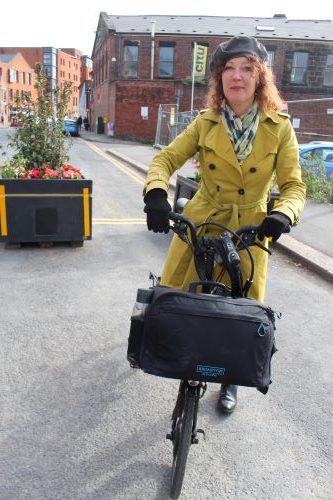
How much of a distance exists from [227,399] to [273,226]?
154cm

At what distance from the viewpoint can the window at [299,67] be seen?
108ft

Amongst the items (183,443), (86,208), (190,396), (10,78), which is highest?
(10,78)

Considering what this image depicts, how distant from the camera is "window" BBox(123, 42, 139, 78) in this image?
34.2m

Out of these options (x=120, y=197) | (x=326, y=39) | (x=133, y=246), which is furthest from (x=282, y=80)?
(x=133, y=246)

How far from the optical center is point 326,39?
105 feet

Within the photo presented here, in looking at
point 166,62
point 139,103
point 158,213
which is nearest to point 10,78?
point 139,103

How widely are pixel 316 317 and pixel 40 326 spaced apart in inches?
108

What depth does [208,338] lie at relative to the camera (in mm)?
1926

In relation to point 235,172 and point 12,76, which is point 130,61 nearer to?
point 235,172

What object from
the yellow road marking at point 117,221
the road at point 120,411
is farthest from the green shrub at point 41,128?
the road at point 120,411

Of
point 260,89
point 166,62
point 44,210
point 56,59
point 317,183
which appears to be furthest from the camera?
point 56,59

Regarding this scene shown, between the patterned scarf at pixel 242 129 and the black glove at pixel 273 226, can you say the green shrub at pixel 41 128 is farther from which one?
the black glove at pixel 273 226

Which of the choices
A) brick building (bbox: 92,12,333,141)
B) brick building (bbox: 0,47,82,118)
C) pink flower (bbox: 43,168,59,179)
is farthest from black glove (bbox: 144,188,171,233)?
brick building (bbox: 0,47,82,118)

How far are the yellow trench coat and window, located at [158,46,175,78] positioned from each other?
109 feet
